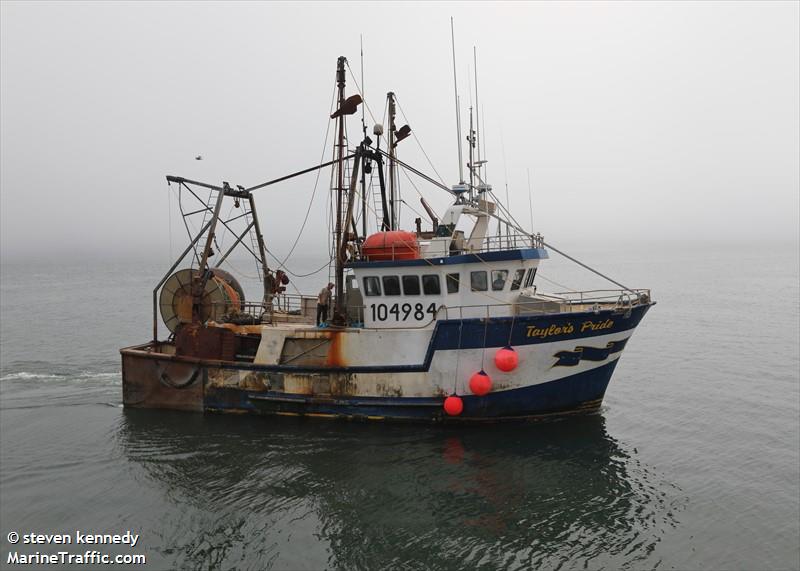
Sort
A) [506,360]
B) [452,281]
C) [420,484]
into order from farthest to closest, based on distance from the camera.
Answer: [452,281] < [506,360] < [420,484]

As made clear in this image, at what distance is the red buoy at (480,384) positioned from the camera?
13.9 metres

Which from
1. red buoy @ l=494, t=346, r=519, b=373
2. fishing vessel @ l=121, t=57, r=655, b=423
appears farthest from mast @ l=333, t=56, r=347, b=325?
red buoy @ l=494, t=346, r=519, b=373

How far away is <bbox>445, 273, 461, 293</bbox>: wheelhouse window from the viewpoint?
14844mm

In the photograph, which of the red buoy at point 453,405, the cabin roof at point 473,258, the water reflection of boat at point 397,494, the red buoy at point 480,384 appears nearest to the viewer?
the water reflection of boat at point 397,494

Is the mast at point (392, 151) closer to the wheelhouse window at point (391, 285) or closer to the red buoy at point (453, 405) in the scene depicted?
the wheelhouse window at point (391, 285)

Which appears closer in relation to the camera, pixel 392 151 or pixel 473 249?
pixel 473 249

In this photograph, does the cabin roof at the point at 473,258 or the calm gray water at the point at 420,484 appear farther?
the cabin roof at the point at 473,258

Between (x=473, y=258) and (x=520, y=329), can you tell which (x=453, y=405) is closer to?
(x=520, y=329)

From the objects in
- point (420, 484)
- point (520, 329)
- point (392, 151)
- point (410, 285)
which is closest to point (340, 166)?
point (392, 151)

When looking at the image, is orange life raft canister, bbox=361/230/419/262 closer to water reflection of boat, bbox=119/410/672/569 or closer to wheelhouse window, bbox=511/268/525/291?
wheelhouse window, bbox=511/268/525/291

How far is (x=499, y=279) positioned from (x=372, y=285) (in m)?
3.84

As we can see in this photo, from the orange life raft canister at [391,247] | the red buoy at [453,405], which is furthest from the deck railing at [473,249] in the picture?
the red buoy at [453,405]

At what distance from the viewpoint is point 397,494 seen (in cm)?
1175

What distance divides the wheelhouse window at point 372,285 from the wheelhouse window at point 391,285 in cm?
20
